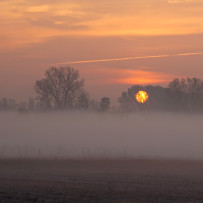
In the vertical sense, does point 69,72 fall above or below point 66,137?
above

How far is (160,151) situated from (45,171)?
3736cm

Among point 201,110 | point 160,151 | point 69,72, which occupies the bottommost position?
point 160,151

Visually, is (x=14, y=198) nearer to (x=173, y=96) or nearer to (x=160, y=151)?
(x=160, y=151)

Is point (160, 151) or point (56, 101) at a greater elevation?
point (56, 101)

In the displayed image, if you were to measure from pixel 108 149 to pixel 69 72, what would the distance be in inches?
782

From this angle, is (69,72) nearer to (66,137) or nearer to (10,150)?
(66,137)

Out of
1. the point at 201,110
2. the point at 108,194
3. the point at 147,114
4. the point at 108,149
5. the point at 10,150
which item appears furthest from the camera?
the point at 147,114

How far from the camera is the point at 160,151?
81562 mm

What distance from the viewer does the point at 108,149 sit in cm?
8275

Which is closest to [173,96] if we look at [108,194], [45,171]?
[45,171]

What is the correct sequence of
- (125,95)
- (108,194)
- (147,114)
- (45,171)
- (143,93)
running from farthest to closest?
(125,95), (143,93), (147,114), (45,171), (108,194)

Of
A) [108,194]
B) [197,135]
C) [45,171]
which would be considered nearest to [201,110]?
[197,135]

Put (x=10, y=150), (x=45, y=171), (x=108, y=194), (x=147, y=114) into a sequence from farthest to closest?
(x=147, y=114)
(x=10, y=150)
(x=45, y=171)
(x=108, y=194)

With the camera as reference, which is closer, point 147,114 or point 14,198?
point 14,198
